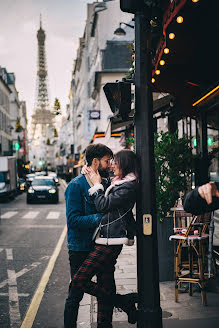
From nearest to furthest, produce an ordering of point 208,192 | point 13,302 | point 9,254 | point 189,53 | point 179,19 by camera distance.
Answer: point 208,192 → point 179,19 → point 13,302 → point 189,53 → point 9,254

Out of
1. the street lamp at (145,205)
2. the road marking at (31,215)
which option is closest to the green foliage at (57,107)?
the road marking at (31,215)

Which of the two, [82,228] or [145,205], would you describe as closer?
[82,228]

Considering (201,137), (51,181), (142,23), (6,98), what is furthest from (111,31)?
(142,23)

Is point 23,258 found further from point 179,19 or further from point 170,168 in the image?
point 179,19

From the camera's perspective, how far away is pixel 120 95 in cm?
458

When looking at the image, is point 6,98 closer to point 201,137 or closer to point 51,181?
point 51,181

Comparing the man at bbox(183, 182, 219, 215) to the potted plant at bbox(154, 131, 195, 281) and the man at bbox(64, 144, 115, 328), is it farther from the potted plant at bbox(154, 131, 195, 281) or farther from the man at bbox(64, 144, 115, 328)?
the potted plant at bbox(154, 131, 195, 281)

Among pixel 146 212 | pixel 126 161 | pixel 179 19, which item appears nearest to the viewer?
pixel 126 161

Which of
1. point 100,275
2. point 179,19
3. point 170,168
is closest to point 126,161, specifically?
point 100,275

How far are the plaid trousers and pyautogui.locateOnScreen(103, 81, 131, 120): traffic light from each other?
4.42 feet

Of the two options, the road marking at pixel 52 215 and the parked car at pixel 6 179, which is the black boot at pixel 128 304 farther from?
the parked car at pixel 6 179

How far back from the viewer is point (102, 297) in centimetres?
443

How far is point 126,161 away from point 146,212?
538 millimetres

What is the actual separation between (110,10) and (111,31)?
2.24m
